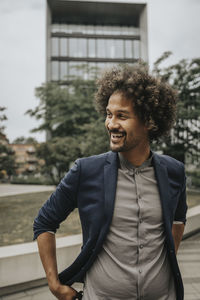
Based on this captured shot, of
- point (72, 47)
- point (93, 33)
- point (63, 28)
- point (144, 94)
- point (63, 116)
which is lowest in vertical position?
point (144, 94)

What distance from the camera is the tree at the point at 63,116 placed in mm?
16156

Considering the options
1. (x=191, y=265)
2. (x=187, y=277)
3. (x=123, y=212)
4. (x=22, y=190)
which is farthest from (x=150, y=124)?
(x=22, y=190)

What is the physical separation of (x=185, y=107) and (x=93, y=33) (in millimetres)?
30350

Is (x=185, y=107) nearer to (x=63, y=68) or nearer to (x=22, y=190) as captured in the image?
(x=22, y=190)

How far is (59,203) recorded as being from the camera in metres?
1.41

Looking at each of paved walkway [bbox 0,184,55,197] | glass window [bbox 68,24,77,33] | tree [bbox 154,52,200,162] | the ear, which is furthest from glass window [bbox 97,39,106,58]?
the ear

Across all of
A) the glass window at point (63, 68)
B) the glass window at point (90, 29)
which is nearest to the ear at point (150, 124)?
the glass window at point (63, 68)

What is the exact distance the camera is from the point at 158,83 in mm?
1556

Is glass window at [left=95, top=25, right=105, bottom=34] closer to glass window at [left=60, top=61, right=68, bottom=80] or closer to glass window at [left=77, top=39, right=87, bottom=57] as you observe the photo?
glass window at [left=77, top=39, right=87, bottom=57]

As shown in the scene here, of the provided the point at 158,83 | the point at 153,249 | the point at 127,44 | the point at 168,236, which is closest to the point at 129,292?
the point at 153,249

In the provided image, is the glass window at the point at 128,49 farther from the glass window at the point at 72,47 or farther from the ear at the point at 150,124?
the ear at the point at 150,124

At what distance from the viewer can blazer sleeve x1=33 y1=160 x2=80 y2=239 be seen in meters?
1.41

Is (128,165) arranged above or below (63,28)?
below

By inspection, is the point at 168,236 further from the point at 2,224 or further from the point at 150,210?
the point at 2,224
